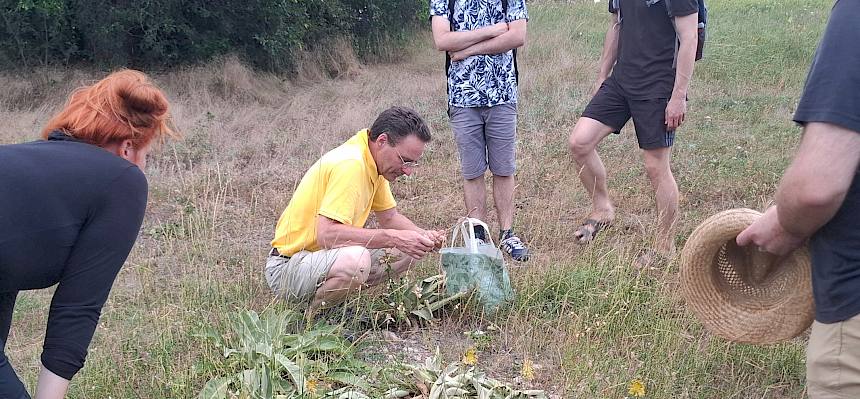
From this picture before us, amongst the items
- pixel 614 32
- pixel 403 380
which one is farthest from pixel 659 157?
pixel 403 380

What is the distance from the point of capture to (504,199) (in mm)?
4977

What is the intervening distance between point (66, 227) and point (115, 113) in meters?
0.39

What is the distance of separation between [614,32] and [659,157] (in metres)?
0.91

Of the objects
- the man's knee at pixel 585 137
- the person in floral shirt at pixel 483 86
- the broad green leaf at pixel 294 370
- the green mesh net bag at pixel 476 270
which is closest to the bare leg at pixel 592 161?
the man's knee at pixel 585 137

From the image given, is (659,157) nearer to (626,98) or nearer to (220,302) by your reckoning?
(626,98)

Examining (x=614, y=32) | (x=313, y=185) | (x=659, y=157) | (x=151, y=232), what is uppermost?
(x=614, y=32)

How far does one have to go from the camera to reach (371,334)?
12.2 ft

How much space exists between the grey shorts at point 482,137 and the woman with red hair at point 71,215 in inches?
105

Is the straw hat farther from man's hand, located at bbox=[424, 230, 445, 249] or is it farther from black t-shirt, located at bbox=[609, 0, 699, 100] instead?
black t-shirt, located at bbox=[609, 0, 699, 100]

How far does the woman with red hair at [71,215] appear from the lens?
2242mm

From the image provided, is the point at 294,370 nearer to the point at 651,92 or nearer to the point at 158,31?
the point at 651,92

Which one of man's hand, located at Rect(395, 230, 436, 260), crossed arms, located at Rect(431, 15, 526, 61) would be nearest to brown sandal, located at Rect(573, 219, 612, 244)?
crossed arms, located at Rect(431, 15, 526, 61)

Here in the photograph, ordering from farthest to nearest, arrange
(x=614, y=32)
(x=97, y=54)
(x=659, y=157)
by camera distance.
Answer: (x=97, y=54) → (x=614, y=32) → (x=659, y=157)

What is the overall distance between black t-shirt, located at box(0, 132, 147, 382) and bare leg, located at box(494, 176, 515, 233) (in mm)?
2882
